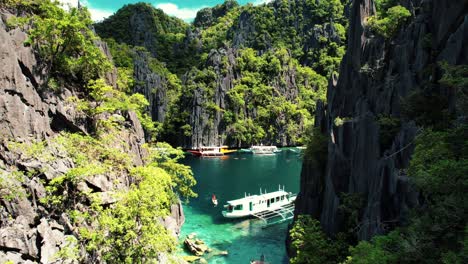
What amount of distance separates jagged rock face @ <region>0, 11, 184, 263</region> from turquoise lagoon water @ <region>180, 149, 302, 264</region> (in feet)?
50.0

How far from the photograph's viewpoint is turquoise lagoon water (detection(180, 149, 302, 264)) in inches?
1371

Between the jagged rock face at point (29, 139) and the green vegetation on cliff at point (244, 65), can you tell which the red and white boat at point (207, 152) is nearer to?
the green vegetation on cliff at point (244, 65)

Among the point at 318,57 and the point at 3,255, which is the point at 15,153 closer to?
the point at 3,255

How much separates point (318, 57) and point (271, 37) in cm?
2299

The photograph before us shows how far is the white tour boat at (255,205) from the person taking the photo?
43.4 m

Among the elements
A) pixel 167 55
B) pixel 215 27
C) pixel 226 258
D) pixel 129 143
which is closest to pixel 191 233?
pixel 226 258

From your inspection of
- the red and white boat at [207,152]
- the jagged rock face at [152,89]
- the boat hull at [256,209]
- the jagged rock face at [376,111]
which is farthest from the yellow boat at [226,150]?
the jagged rock face at [376,111]

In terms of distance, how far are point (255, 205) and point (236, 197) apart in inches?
315

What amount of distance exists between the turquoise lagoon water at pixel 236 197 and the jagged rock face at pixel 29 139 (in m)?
15.3

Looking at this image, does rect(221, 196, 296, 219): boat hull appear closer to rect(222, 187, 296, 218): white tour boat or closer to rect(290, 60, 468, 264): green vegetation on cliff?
rect(222, 187, 296, 218): white tour boat

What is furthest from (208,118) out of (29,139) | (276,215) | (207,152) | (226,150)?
(29,139)

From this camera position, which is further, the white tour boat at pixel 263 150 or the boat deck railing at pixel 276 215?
the white tour boat at pixel 263 150

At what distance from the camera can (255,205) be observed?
4503 centimetres

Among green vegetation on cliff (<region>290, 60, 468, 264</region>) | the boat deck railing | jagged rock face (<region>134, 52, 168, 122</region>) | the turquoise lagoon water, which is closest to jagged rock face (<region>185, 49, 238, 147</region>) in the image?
jagged rock face (<region>134, 52, 168, 122</region>)
